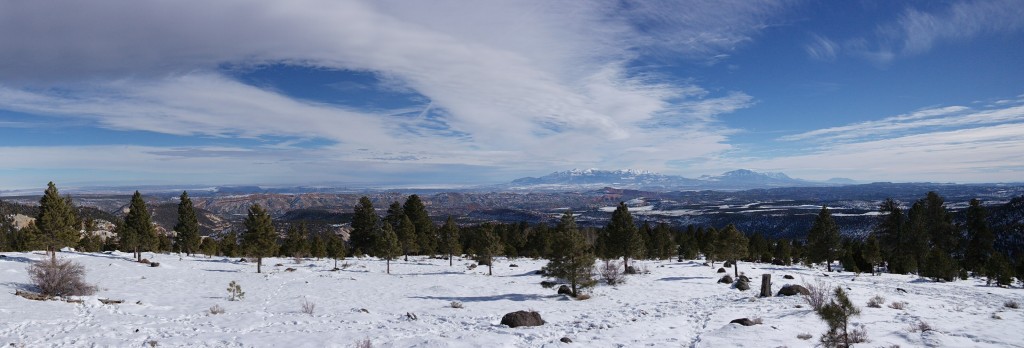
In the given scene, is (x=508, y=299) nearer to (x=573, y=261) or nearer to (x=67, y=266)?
(x=573, y=261)

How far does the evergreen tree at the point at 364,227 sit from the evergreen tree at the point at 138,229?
79.1 ft

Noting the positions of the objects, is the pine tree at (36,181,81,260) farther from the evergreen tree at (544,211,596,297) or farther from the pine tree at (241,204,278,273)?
the evergreen tree at (544,211,596,297)

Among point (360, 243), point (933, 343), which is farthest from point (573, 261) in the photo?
point (360, 243)

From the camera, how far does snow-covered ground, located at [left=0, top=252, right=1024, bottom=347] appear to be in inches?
610

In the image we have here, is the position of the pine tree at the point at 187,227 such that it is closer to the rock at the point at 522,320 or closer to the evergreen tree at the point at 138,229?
the evergreen tree at the point at 138,229

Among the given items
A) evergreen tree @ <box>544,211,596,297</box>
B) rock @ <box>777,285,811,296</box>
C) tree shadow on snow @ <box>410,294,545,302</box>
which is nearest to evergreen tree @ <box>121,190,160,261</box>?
tree shadow on snow @ <box>410,294,545,302</box>

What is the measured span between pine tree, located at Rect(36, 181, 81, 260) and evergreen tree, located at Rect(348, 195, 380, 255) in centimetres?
3171

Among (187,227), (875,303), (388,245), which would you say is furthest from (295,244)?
(875,303)

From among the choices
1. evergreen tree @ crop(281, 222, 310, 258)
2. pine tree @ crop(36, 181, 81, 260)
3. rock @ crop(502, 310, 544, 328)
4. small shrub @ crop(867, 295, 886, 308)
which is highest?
pine tree @ crop(36, 181, 81, 260)

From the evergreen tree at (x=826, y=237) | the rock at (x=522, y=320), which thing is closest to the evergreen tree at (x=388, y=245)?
the rock at (x=522, y=320)

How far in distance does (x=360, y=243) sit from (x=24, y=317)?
54949 mm

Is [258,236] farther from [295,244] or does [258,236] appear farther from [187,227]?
[187,227]

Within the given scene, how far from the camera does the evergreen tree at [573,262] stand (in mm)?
29516

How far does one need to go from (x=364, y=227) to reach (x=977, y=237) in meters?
85.3
